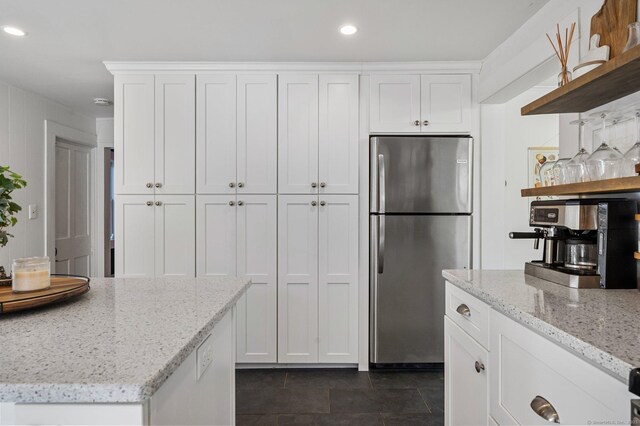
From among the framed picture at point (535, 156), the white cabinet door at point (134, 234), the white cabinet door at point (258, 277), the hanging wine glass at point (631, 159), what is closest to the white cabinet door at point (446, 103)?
the framed picture at point (535, 156)

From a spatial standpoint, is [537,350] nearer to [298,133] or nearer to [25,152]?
[298,133]

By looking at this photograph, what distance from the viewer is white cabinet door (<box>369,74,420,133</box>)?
2.92 m

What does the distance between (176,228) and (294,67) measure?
155 cm

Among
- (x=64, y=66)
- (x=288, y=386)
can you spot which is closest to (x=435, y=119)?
(x=288, y=386)

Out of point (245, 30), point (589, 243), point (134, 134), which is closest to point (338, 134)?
point (245, 30)

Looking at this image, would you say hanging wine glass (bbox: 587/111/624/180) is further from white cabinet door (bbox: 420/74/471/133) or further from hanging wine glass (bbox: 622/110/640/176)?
white cabinet door (bbox: 420/74/471/133)

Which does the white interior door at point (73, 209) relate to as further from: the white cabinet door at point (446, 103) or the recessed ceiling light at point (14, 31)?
the white cabinet door at point (446, 103)

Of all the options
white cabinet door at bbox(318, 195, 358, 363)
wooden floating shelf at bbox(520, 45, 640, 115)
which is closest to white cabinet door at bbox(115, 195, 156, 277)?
white cabinet door at bbox(318, 195, 358, 363)

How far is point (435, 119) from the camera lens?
9.58 ft

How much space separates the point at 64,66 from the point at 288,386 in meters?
2.99

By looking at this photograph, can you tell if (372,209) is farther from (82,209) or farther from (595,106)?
(82,209)

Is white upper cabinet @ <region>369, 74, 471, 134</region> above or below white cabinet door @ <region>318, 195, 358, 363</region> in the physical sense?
above

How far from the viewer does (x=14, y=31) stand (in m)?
2.37

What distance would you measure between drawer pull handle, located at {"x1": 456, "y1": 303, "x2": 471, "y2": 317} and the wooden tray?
1485mm
